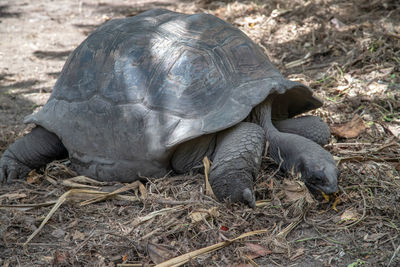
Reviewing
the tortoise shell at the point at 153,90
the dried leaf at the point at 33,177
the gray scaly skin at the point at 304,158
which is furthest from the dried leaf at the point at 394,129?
A: the dried leaf at the point at 33,177

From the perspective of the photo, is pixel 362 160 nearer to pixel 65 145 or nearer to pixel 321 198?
pixel 321 198

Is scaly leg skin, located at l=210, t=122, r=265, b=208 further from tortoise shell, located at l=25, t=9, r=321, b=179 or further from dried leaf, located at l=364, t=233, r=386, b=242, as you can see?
dried leaf, located at l=364, t=233, r=386, b=242

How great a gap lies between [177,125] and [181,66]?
1.47 feet

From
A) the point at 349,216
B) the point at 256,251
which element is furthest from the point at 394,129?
the point at 256,251

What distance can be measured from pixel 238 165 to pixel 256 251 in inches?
23.4

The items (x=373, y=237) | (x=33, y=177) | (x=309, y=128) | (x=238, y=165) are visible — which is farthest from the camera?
(x=33, y=177)

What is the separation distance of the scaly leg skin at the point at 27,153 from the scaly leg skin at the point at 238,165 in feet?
4.95

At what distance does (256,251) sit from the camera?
2.50 metres

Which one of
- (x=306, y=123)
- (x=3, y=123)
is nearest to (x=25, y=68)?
(x=3, y=123)

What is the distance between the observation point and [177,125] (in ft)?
10.2

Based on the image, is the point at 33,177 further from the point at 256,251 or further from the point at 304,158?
the point at 304,158

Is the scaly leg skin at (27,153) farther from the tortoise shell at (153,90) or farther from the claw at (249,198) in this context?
the claw at (249,198)

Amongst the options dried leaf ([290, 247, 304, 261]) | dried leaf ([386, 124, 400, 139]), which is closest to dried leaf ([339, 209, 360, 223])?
dried leaf ([290, 247, 304, 261])

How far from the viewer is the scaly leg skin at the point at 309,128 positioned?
3488 millimetres
